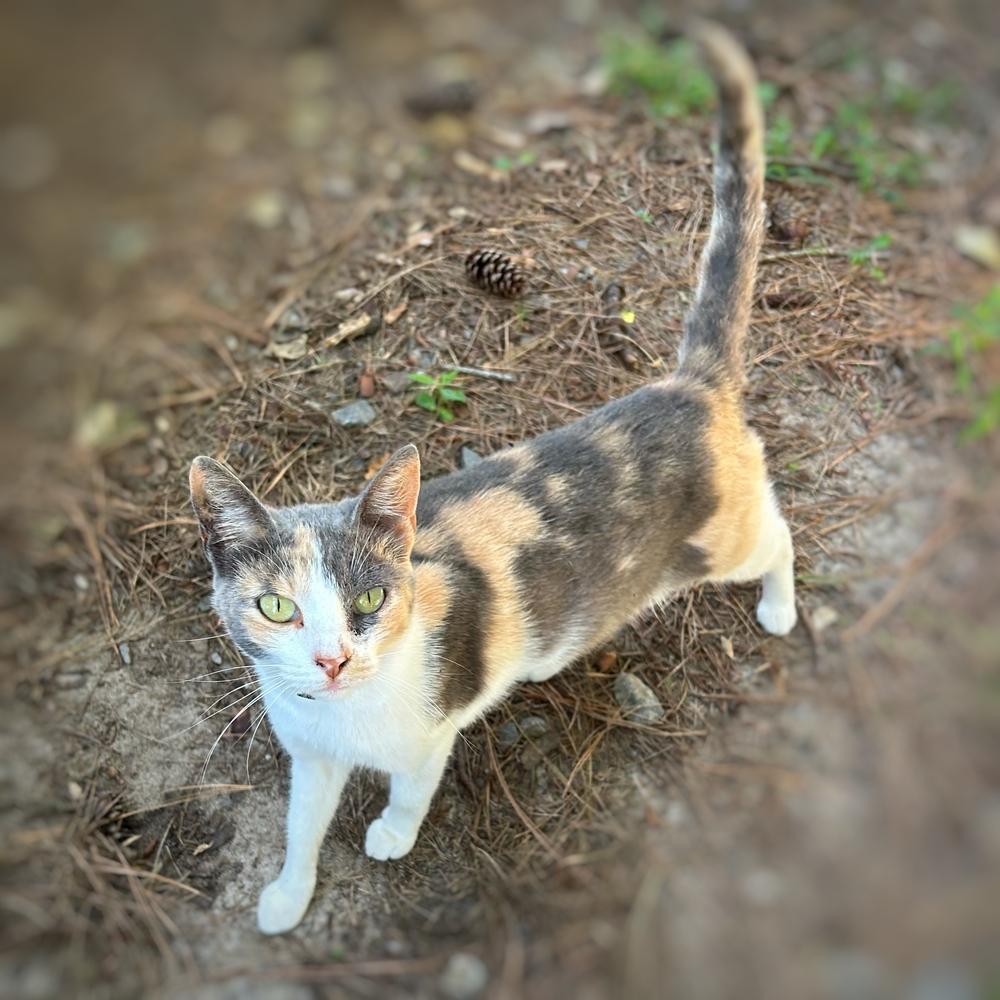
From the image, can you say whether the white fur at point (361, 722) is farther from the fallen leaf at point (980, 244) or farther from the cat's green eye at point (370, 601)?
the fallen leaf at point (980, 244)

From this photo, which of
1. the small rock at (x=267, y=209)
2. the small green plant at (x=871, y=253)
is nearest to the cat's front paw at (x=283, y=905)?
the small green plant at (x=871, y=253)

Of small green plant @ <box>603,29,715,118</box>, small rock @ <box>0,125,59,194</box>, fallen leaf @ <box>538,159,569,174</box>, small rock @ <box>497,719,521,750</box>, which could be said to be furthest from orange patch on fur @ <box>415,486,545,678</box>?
small rock @ <box>0,125,59,194</box>

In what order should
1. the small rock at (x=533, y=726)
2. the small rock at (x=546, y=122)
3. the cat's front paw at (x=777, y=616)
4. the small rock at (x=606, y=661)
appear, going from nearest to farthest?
the cat's front paw at (x=777, y=616) → the small rock at (x=533, y=726) → the small rock at (x=606, y=661) → the small rock at (x=546, y=122)

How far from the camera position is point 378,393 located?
119 inches

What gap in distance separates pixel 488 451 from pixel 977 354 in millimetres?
1551

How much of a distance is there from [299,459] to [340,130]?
2455 mm

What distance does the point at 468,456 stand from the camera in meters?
2.93

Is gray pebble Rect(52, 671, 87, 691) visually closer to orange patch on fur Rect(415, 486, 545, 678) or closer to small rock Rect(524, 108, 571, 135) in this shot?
orange patch on fur Rect(415, 486, 545, 678)

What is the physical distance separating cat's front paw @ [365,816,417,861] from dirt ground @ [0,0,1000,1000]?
5 centimetres

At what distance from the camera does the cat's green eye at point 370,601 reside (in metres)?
2.01

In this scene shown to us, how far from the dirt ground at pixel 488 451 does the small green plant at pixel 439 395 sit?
0.14 feet

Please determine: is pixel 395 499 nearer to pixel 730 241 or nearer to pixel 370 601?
pixel 370 601

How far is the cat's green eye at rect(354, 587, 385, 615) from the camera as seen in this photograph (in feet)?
6.60

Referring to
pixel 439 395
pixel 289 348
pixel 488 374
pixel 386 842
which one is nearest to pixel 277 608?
pixel 386 842
